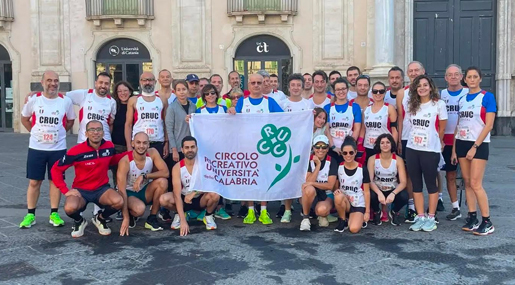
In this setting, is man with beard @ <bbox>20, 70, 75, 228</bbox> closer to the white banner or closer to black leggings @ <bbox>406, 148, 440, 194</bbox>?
the white banner

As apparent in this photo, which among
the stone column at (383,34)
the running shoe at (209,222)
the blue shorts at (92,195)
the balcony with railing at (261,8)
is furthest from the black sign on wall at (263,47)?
the blue shorts at (92,195)

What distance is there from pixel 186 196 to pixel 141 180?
1.92ft

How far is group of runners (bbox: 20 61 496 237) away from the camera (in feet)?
22.2

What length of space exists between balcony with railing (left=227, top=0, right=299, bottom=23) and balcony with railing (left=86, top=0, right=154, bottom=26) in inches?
112

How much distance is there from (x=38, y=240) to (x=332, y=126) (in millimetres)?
3805

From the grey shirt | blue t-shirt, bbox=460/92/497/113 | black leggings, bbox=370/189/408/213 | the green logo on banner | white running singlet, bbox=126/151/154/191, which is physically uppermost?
blue t-shirt, bbox=460/92/497/113

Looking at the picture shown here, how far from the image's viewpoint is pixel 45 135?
7160mm

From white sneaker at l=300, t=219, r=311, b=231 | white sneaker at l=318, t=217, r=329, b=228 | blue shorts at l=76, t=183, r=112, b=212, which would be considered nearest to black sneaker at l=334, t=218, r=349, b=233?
white sneaker at l=318, t=217, r=329, b=228

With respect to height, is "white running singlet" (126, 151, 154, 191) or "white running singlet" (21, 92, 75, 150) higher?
"white running singlet" (21, 92, 75, 150)

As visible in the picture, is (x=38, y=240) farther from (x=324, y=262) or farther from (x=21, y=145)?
(x=21, y=145)

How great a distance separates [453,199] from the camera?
763 centimetres

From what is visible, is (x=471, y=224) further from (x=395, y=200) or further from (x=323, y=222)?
(x=323, y=222)

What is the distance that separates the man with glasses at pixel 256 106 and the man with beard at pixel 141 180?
114cm

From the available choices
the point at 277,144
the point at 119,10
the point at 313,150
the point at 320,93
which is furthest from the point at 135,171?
the point at 119,10
